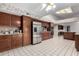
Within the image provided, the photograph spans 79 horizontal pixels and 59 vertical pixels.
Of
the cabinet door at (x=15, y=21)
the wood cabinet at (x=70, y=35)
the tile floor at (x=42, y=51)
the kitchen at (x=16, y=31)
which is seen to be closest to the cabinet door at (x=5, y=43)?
the kitchen at (x=16, y=31)

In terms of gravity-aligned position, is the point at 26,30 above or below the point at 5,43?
above

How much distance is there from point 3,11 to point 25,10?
2.56 metres

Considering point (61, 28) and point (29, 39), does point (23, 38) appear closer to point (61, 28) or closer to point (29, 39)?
point (29, 39)

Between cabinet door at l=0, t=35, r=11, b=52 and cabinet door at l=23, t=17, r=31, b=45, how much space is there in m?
1.45

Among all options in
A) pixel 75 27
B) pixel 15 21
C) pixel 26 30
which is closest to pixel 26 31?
pixel 26 30

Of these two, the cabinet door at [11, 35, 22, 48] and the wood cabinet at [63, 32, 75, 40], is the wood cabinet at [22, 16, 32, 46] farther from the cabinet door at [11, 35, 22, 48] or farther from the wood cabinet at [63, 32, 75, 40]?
the wood cabinet at [63, 32, 75, 40]

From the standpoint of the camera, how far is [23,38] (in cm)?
610

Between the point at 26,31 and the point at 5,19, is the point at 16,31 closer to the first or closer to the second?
the point at 26,31

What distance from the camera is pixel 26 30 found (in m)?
6.42

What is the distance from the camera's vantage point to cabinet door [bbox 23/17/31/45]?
6240mm

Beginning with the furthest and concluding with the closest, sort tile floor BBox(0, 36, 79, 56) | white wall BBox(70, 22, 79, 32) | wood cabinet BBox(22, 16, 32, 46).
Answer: white wall BBox(70, 22, 79, 32), wood cabinet BBox(22, 16, 32, 46), tile floor BBox(0, 36, 79, 56)

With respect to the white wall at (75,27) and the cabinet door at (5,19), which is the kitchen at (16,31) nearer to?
the cabinet door at (5,19)

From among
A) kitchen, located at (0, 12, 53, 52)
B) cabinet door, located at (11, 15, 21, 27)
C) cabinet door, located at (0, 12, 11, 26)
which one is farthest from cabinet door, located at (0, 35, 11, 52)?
cabinet door, located at (11, 15, 21, 27)

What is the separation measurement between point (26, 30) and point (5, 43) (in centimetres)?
202
